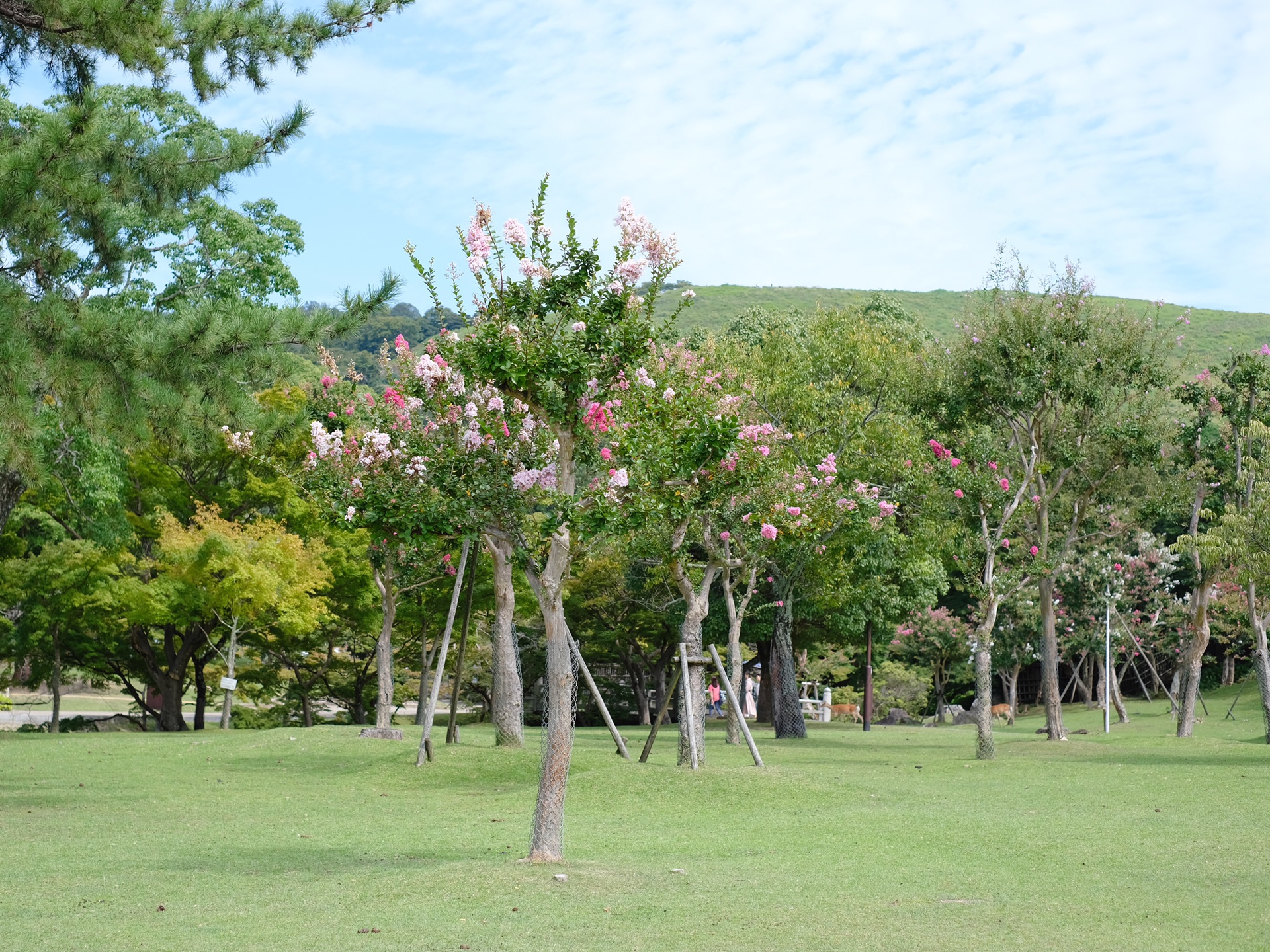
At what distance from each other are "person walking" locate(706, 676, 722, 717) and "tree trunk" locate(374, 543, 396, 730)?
11286 mm

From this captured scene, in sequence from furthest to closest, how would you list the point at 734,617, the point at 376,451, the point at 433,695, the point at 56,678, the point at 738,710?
the point at 56,678 → the point at 734,617 → the point at 433,695 → the point at 738,710 → the point at 376,451

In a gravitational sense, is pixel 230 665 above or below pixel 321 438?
below

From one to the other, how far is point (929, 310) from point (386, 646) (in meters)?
92.1

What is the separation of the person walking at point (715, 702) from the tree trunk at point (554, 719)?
23.0 meters

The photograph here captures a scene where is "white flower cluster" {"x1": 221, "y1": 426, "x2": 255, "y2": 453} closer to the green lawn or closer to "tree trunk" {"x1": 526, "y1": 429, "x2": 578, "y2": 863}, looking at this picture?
the green lawn

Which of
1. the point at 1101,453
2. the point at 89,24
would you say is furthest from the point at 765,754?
the point at 89,24

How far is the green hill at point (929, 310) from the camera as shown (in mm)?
85000

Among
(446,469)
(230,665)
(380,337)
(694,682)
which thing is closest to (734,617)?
(694,682)

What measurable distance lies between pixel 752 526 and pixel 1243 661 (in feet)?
107

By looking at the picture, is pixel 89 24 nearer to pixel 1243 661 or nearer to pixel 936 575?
pixel 936 575

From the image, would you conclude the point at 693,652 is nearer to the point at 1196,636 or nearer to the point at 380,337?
the point at 1196,636

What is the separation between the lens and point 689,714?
15.1 m

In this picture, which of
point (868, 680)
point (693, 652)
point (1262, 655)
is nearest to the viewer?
point (693, 652)

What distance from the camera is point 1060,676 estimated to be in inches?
1941
